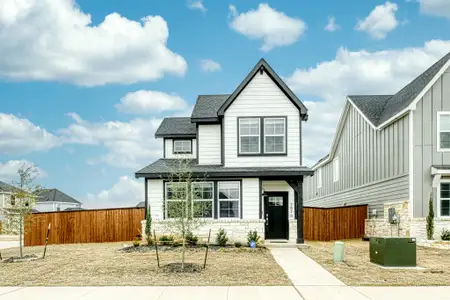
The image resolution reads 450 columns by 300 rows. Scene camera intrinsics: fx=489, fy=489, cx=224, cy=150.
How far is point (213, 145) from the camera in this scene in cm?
2347

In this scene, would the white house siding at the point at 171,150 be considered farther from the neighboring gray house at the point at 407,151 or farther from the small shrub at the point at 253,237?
the neighboring gray house at the point at 407,151

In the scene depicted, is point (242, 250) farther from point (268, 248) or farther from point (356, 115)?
point (356, 115)

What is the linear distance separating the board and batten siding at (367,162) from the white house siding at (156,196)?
11.3 meters

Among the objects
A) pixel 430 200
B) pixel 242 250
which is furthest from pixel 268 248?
pixel 430 200

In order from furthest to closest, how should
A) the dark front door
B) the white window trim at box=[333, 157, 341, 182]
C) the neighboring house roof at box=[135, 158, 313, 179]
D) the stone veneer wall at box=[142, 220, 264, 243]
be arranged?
the white window trim at box=[333, 157, 341, 182], the dark front door, the stone veneer wall at box=[142, 220, 264, 243], the neighboring house roof at box=[135, 158, 313, 179]

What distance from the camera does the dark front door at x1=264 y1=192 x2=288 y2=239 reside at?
22.8 metres

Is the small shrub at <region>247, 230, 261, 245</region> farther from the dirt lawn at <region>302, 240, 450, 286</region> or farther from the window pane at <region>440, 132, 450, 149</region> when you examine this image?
the window pane at <region>440, 132, 450, 149</region>

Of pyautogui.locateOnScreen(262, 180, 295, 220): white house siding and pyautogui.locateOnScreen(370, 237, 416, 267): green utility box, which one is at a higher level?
pyautogui.locateOnScreen(262, 180, 295, 220): white house siding

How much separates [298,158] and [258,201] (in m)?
2.68

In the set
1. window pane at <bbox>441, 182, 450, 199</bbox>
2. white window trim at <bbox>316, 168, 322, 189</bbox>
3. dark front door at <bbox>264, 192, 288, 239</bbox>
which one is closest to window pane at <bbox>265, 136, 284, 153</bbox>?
dark front door at <bbox>264, 192, 288, 239</bbox>

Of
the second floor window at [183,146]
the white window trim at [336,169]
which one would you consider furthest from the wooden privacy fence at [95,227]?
the white window trim at [336,169]

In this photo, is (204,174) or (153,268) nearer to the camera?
(153,268)

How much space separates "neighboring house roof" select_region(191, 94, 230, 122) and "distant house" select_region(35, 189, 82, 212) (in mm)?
35689

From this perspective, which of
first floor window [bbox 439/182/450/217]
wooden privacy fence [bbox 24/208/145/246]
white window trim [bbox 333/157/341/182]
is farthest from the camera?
white window trim [bbox 333/157/341/182]
